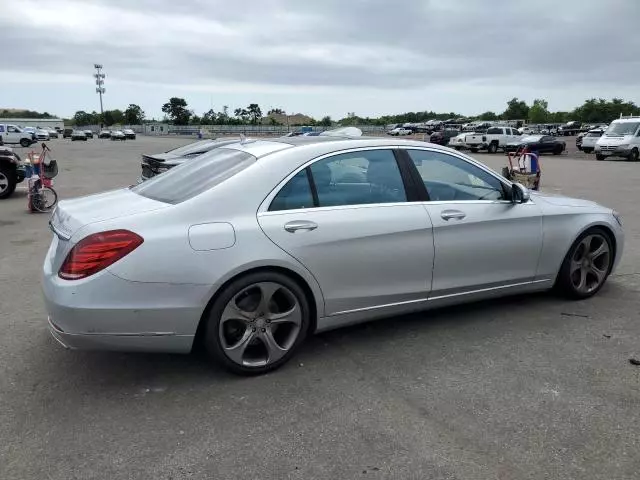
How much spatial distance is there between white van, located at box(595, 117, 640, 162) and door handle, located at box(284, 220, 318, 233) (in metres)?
27.3

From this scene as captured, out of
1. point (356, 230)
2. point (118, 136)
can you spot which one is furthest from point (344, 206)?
point (118, 136)

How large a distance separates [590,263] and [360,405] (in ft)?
9.75

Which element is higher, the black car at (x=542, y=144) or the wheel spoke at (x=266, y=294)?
the wheel spoke at (x=266, y=294)

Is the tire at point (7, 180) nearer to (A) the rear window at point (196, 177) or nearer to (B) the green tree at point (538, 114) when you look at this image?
(A) the rear window at point (196, 177)

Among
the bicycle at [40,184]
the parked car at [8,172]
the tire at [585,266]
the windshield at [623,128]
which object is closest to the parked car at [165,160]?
the bicycle at [40,184]

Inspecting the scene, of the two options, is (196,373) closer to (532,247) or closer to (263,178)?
(263,178)

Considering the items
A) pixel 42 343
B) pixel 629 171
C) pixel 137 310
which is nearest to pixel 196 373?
pixel 137 310

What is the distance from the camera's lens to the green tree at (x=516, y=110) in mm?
127375

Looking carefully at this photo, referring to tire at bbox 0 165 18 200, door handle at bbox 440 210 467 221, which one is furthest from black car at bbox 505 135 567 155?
door handle at bbox 440 210 467 221

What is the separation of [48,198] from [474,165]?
8.73 metres

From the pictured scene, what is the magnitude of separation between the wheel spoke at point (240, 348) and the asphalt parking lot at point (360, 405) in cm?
16

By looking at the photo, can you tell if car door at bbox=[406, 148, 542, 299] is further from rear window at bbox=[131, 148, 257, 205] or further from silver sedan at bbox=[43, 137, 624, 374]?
rear window at bbox=[131, 148, 257, 205]

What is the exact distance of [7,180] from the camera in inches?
475

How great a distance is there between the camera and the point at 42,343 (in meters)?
4.13
